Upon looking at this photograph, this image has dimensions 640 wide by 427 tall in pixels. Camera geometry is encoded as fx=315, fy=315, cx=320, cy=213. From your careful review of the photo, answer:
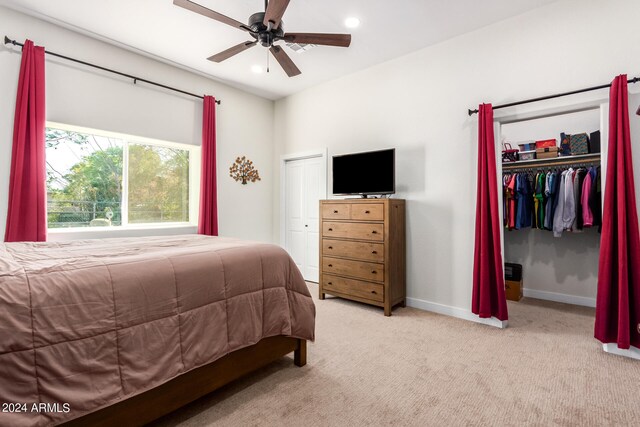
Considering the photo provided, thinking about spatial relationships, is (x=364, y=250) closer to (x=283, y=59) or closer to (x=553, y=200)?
(x=283, y=59)

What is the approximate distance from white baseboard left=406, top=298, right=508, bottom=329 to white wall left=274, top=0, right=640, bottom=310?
0.17 feet

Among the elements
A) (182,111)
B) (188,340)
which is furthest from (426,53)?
(188,340)

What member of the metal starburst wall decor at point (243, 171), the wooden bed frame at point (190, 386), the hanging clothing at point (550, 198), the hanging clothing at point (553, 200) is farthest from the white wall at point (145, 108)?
the hanging clothing at point (550, 198)

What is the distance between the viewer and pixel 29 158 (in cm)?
290

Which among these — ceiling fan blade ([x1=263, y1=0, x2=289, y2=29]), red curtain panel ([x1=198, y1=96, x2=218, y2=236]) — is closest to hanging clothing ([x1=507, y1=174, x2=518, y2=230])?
ceiling fan blade ([x1=263, y1=0, x2=289, y2=29])

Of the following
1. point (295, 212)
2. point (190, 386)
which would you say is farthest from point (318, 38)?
point (295, 212)

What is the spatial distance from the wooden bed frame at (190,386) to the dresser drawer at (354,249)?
4.97 ft

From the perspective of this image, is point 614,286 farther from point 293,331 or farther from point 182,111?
point 182,111

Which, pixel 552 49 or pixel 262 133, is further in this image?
pixel 262 133

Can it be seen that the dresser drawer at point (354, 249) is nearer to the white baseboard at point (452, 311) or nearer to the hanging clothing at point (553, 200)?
the white baseboard at point (452, 311)

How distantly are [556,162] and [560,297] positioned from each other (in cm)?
168

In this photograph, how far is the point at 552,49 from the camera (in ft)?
9.38

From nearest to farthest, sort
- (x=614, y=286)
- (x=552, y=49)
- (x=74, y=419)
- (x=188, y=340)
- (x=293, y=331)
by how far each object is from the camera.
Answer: (x=74, y=419)
(x=188, y=340)
(x=293, y=331)
(x=614, y=286)
(x=552, y=49)

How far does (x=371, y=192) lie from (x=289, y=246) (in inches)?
78.9
